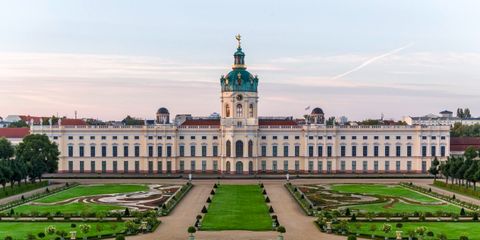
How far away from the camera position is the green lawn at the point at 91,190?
284 feet

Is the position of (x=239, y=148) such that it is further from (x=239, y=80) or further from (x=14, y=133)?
(x=14, y=133)

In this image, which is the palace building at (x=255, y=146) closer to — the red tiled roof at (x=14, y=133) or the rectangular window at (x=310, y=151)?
the rectangular window at (x=310, y=151)

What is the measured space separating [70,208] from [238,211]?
18151 mm

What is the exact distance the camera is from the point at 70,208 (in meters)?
76.2

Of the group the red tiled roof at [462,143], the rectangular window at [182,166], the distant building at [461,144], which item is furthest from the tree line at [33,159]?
the red tiled roof at [462,143]

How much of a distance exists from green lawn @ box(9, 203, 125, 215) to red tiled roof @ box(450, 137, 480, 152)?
8354cm

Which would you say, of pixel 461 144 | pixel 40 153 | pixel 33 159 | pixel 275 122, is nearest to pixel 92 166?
pixel 40 153

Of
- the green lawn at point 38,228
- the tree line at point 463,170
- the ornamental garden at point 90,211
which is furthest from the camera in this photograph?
the tree line at point 463,170

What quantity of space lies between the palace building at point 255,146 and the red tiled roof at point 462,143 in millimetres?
9240

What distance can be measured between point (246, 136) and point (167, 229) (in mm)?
68326

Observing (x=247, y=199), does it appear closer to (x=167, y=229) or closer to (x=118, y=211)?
(x=118, y=211)

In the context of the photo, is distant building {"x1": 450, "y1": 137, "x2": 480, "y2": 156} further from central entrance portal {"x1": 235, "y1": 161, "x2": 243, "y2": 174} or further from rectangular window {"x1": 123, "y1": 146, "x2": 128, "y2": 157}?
rectangular window {"x1": 123, "y1": 146, "x2": 128, "y2": 157}

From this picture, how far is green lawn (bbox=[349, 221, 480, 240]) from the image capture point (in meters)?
58.3

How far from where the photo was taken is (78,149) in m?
132
